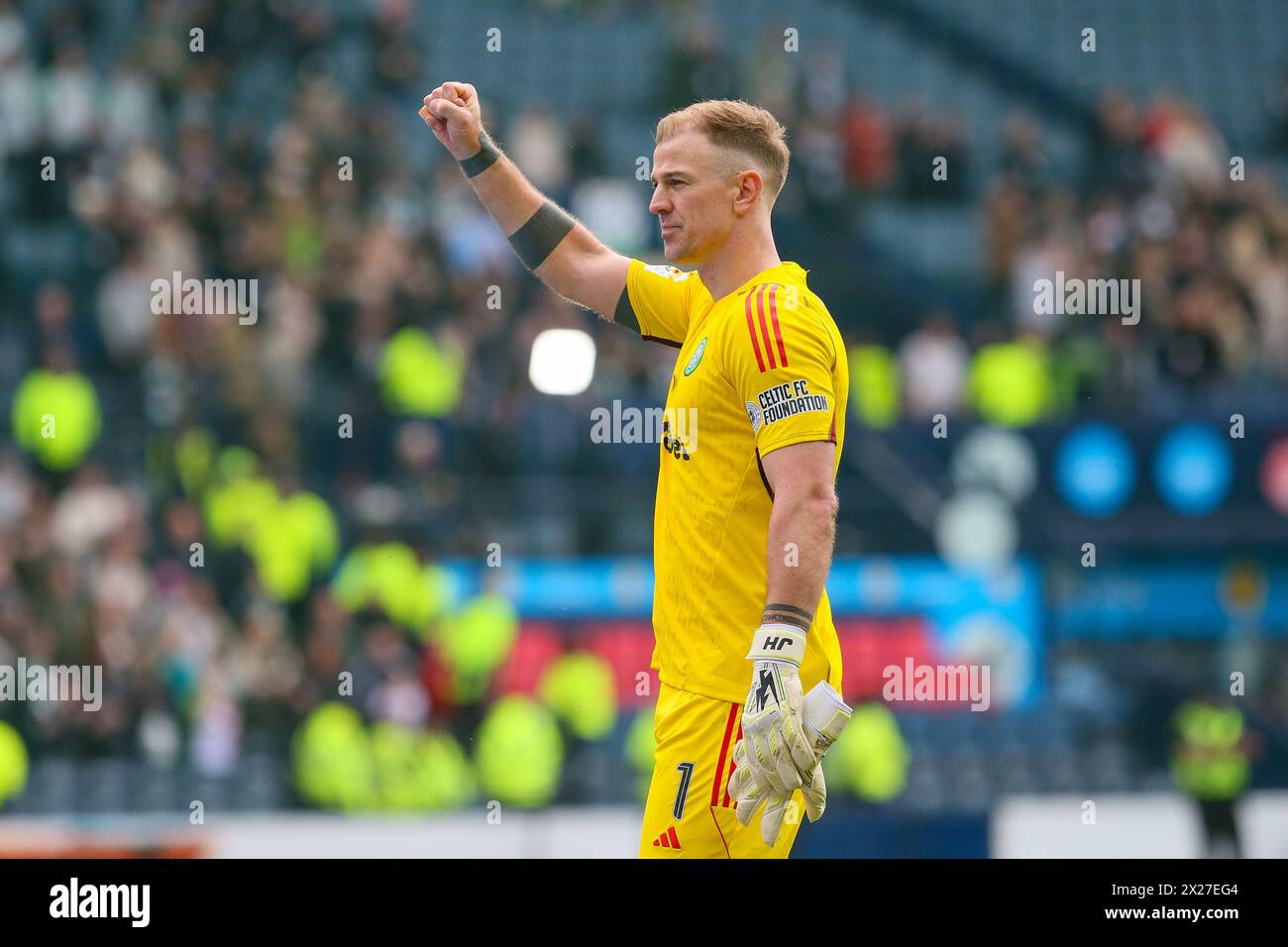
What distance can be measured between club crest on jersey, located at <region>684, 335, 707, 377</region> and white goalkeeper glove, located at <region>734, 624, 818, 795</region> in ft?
2.83

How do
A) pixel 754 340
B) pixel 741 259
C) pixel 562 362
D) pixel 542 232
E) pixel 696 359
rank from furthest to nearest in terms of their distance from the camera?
pixel 562 362 < pixel 542 232 < pixel 741 259 < pixel 696 359 < pixel 754 340

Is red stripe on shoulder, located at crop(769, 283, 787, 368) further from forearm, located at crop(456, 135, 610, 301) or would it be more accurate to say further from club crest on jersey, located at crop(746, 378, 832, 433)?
forearm, located at crop(456, 135, 610, 301)

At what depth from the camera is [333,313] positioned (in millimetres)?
15789

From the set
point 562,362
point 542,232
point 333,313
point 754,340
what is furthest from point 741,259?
point 333,313

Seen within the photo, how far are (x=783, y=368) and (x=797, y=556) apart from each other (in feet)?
1.70

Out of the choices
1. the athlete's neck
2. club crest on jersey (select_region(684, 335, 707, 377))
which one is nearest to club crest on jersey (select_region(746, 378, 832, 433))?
club crest on jersey (select_region(684, 335, 707, 377))

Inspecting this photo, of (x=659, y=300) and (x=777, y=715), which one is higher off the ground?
(x=659, y=300)

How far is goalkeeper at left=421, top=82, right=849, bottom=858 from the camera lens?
4898 millimetres

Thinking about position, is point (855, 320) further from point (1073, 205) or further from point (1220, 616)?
point (1220, 616)

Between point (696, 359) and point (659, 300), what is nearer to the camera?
point (696, 359)

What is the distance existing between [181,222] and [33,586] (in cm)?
407

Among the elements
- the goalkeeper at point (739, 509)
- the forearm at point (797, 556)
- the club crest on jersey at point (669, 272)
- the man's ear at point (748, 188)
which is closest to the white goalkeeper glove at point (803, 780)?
the goalkeeper at point (739, 509)

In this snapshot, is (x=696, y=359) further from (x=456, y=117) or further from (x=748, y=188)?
(x=456, y=117)
